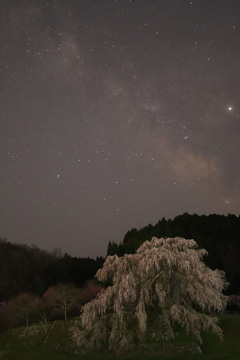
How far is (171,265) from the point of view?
97.9 ft

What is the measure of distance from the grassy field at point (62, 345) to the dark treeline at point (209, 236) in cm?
2363

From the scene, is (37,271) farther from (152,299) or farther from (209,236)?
(152,299)

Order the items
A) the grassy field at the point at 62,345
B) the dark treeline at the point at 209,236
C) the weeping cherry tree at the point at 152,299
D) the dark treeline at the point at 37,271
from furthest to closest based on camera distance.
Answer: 1. the dark treeline at the point at 37,271
2. the dark treeline at the point at 209,236
3. the grassy field at the point at 62,345
4. the weeping cherry tree at the point at 152,299

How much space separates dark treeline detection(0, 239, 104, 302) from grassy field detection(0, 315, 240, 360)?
86.9ft

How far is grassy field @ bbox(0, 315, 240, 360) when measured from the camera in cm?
2909

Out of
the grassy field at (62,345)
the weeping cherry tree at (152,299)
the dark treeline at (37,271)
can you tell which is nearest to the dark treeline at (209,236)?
the dark treeline at (37,271)

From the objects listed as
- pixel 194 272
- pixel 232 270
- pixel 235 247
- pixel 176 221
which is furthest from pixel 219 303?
pixel 176 221

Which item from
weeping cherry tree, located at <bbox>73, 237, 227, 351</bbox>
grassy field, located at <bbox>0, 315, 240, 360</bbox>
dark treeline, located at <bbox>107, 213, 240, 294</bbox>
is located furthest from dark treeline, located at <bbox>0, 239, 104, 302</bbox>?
weeping cherry tree, located at <bbox>73, 237, 227, 351</bbox>

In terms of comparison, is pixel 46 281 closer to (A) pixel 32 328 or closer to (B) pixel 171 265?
(A) pixel 32 328

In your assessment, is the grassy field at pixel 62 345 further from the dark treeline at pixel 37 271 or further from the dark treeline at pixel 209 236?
the dark treeline at pixel 37 271

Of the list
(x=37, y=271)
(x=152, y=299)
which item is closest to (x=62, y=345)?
(x=152, y=299)

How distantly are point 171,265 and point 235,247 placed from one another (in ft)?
123

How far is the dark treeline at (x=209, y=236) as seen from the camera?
195 feet

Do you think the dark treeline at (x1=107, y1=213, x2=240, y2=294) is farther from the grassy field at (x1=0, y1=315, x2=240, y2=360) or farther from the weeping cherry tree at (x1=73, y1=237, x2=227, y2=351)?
the weeping cherry tree at (x1=73, y1=237, x2=227, y2=351)
